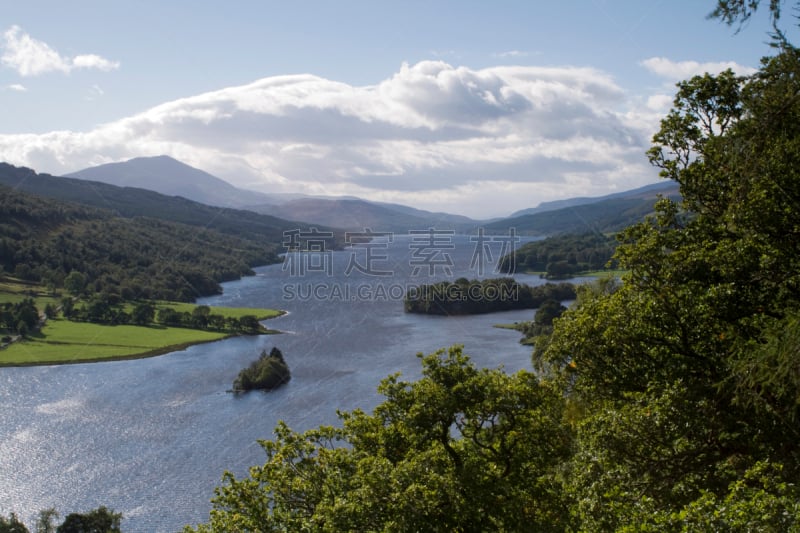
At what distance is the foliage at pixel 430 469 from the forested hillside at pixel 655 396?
0.04 m

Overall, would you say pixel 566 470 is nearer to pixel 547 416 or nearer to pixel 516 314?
pixel 547 416

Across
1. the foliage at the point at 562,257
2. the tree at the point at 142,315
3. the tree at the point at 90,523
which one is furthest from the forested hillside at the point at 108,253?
the tree at the point at 90,523

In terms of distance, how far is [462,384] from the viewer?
13.5 metres

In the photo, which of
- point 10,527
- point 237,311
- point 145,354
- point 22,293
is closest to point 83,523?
point 10,527

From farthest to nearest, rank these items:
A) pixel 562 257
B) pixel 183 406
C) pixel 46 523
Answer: pixel 562 257 → pixel 183 406 → pixel 46 523

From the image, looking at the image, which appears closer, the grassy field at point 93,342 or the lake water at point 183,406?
the lake water at point 183,406

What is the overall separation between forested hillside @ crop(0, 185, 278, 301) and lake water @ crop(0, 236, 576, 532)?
138 feet

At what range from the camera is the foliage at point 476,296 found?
9788cm

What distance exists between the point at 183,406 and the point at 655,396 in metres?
49.7

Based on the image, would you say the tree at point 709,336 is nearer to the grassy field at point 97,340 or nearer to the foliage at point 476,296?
the grassy field at point 97,340

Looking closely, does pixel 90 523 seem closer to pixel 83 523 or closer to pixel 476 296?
pixel 83 523

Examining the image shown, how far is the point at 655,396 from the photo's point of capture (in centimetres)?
1120

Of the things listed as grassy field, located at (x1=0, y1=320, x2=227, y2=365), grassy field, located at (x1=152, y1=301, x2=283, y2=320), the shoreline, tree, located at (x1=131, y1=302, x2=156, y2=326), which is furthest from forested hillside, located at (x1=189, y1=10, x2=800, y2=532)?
tree, located at (x1=131, y1=302, x2=156, y2=326)

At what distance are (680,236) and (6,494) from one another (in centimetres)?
4285
